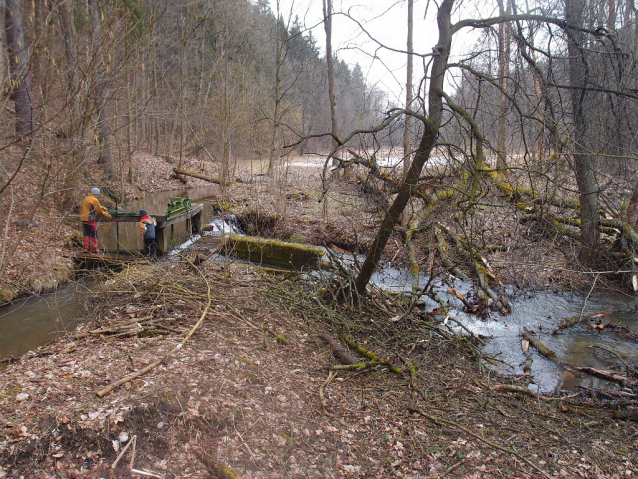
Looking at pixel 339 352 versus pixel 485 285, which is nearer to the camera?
pixel 339 352

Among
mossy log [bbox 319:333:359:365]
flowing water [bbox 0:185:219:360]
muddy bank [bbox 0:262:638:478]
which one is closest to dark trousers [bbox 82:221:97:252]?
flowing water [bbox 0:185:219:360]

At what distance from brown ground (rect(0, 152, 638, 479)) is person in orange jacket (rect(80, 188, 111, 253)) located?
4609 mm

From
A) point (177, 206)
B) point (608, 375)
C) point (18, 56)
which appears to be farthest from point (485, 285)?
point (177, 206)

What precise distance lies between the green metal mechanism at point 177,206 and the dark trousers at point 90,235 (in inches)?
78.5

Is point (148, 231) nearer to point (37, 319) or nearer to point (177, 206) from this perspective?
point (177, 206)

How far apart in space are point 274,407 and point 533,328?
5389 mm

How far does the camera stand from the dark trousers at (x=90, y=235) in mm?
10901

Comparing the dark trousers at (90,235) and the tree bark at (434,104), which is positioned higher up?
the tree bark at (434,104)

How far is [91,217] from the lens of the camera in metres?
10.8

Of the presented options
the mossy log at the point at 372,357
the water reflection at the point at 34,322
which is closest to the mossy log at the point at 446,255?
the mossy log at the point at 372,357

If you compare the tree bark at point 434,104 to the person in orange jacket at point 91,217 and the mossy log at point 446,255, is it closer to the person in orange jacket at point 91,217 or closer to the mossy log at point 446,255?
the mossy log at point 446,255

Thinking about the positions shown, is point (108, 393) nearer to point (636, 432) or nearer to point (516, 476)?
point (516, 476)

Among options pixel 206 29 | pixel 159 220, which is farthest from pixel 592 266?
pixel 206 29

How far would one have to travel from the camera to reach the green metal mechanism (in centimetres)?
1253
